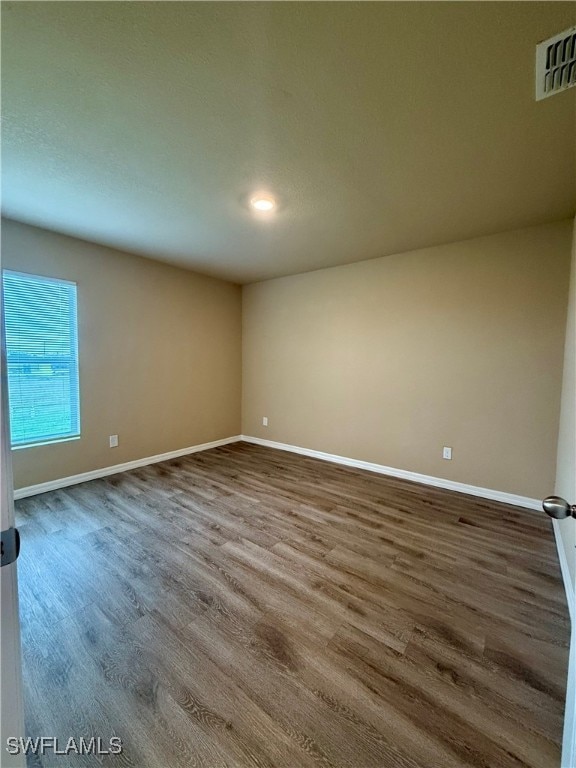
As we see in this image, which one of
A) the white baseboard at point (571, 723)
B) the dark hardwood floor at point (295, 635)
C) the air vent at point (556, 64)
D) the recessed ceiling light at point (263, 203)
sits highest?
the recessed ceiling light at point (263, 203)

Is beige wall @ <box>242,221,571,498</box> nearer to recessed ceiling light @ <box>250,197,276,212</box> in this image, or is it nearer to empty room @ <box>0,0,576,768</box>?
empty room @ <box>0,0,576,768</box>

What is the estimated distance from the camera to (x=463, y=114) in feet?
4.89

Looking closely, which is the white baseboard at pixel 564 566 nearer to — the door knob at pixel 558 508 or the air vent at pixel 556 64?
the door knob at pixel 558 508

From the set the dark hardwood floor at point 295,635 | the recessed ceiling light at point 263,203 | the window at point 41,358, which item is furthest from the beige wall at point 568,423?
the window at point 41,358

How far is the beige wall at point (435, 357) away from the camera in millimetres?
2688

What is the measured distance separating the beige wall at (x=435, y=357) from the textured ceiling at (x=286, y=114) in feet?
1.68

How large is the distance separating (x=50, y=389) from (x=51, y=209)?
165cm

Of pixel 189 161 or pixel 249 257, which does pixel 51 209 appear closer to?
pixel 189 161

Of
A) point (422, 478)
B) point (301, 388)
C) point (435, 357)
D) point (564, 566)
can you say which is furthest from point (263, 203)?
point (564, 566)

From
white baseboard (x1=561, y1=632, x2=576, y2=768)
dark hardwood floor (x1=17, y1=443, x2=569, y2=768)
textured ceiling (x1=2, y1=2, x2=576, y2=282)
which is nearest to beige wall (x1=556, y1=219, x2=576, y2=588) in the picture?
dark hardwood floor (x1=17, y1=443, x2=569, y2=768)

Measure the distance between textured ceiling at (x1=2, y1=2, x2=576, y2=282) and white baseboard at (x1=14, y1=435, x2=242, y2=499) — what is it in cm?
249

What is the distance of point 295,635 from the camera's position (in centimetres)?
145

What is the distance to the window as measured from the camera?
278 cm

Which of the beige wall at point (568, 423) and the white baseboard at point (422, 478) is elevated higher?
the beige wall at point (568, 423)
